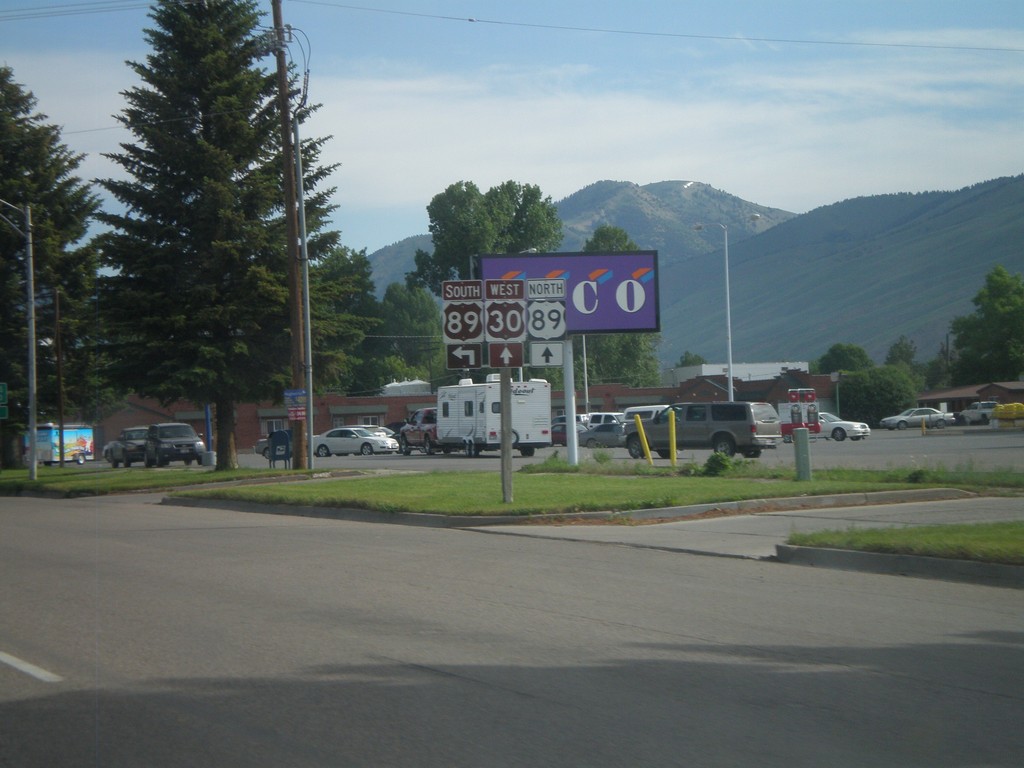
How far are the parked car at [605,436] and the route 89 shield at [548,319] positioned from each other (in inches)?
1085

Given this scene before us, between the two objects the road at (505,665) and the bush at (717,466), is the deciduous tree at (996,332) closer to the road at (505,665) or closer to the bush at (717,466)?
the bush at (717,466)

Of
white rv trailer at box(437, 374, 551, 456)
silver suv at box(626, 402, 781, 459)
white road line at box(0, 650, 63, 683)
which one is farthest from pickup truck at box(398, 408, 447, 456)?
white road line at box(0, 650, 63, 683)

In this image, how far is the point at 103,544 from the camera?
50.5 ft

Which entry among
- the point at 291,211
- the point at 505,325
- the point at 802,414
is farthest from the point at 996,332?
the point at 505,325

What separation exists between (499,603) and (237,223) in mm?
25312

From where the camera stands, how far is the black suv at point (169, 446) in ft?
152

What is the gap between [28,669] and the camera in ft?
24.5

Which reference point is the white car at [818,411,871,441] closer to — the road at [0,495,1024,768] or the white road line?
the road at [0,495,1024,768]

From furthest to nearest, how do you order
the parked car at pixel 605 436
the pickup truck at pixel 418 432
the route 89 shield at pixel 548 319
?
the pickup truck at pixel 418 432 → the parked car at pixel 605 436 → the route 89 shield at pixel 548 319

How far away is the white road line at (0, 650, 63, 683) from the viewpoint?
717cm

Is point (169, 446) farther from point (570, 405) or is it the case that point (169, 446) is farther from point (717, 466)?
point (717, 466)

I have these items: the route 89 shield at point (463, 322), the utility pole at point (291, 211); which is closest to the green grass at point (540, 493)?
the route 89 shield at point (463, 322)

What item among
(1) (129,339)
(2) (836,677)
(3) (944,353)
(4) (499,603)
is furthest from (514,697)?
(3) (944,353)

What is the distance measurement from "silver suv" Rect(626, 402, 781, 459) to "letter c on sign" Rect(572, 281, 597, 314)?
5955mm
